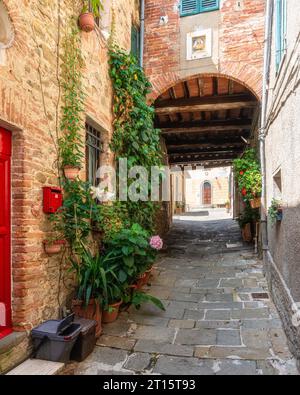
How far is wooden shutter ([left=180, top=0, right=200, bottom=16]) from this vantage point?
669cm

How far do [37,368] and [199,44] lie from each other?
6.77m

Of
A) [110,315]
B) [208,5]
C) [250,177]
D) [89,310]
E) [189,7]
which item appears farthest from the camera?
[189,7]

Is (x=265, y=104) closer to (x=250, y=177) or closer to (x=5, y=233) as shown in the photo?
(x=250, y=177)

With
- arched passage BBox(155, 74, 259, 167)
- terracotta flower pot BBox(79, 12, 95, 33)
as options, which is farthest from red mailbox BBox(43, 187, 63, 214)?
arched passage BBox(155, 74, 259, 167)

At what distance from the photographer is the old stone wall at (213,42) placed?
20.3ft

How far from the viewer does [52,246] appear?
3.16 metres

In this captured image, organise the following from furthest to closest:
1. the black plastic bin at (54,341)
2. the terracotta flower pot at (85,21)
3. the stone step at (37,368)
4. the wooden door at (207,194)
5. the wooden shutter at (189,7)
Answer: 1. the wooden door at (207,194)
2. the wooden shutter at (189,7)
3. the terracotta flower pot at (85,21)
4. the black plastic bin at (54,341)
5. the stone step at (37,368)

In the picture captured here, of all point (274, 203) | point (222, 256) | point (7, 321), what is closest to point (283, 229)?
point (274, 203)

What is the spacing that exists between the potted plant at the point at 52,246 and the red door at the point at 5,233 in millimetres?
401

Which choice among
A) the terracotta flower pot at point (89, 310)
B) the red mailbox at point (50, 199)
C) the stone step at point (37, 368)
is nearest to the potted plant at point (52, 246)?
the red mailbox at point (50, 199)

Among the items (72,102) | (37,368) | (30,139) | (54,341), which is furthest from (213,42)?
(37,368)

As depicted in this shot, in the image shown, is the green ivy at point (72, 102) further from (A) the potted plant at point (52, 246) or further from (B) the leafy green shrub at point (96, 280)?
(B) the leafy green shrub at point (96, 280)

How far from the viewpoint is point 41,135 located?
125 inches

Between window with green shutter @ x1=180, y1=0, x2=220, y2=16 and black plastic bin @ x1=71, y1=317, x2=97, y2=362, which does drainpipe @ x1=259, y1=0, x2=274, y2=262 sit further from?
black plastic bin @ x1=71, y1=317, x2=97, y2=362
